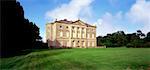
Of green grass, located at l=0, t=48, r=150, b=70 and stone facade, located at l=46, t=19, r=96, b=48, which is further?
stone facade, located at l=46, t=19, r=96, b=48

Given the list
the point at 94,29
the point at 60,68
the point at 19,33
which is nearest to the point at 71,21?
the point at 94,29

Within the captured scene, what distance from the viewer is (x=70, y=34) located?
208ft

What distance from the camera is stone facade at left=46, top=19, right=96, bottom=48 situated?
6041 centimetres

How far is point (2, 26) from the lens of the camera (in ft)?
74.5

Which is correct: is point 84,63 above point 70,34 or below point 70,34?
below

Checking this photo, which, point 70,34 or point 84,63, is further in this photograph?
point 70,34

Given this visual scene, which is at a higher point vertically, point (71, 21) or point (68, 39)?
point (71, 21)

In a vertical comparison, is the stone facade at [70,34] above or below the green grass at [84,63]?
above

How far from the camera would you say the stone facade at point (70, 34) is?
60.4 metres

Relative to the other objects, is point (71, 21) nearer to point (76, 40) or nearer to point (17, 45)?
point (76, 40)

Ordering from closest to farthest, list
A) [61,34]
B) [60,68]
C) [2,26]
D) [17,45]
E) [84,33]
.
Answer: [60,68] → [2,26] → [17,45] → [61,34] → [84,33]

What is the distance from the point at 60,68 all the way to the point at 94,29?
57.7 m

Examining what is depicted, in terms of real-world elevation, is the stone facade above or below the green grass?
above

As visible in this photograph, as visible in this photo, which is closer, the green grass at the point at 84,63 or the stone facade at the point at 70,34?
the green grass at the point at 84,63
